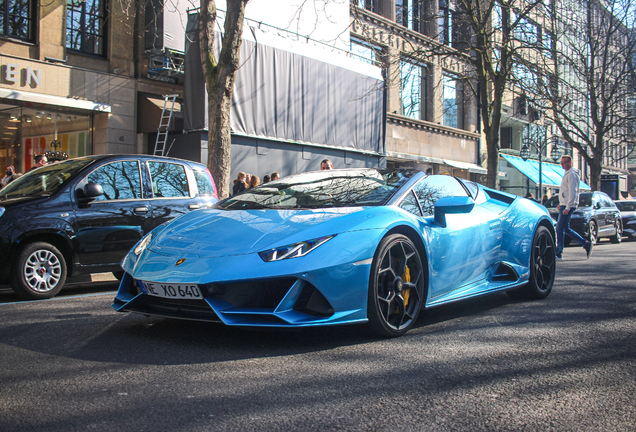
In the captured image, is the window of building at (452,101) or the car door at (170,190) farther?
the window of building at (452,101)

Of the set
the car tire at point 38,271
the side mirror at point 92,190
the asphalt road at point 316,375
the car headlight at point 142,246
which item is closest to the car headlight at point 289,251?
the asphalt road at point 316,375

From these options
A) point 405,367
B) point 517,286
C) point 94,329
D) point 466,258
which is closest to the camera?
point 405,367

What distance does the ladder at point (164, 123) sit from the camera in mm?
15881

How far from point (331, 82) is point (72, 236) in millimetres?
14396

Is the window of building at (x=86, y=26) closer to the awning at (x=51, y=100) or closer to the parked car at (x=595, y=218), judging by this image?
the awning at (x=51, y=100)

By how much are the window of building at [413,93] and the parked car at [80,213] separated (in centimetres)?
2030

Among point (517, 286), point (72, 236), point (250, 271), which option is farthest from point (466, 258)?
point (72, 236)

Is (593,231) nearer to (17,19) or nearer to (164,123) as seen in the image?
(164,123)

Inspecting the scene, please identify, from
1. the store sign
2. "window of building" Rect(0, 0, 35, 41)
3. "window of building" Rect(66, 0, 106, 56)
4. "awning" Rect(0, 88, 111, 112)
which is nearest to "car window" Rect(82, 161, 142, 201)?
"awning" Rect(0, 88, 111, 112)

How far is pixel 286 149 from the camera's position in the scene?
59.5ft

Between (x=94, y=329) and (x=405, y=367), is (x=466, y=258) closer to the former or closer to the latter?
(x=405, y=367)

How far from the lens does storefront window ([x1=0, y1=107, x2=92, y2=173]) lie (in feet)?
48.9

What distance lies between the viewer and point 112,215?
22.6 feet

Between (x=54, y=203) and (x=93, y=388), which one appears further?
(x=54, y=203)
